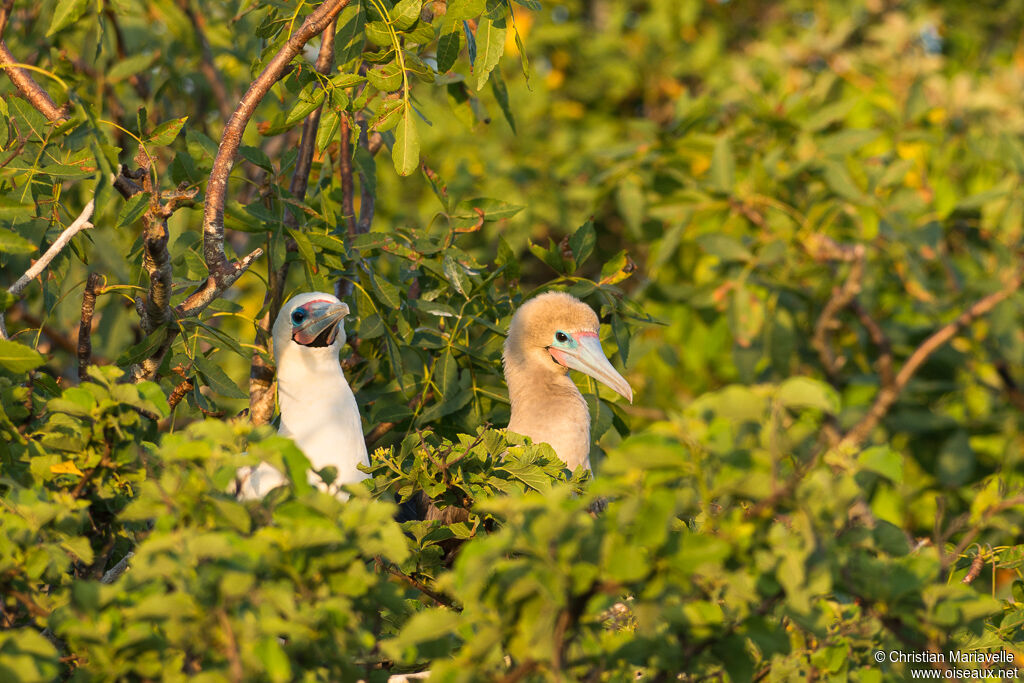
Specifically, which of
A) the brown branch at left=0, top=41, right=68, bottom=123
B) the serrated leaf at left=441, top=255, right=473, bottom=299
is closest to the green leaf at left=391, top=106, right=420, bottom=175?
the serrated leaf at left=441, top=255, right=473, bottom=299

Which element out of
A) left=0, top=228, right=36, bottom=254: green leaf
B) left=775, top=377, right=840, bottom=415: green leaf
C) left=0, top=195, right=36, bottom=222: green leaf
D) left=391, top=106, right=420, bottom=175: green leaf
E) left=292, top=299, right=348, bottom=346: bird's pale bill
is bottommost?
left=775, top=377, right=840, bottom=415: green leaf

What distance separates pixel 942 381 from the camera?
692 centimetres

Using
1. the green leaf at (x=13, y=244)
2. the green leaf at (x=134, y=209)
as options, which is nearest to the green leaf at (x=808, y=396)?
the green leaf at (x=13, y=244)

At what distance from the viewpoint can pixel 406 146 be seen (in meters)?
3.07

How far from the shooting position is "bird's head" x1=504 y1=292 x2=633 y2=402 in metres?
4.02

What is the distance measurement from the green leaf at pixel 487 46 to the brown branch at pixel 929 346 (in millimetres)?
3821

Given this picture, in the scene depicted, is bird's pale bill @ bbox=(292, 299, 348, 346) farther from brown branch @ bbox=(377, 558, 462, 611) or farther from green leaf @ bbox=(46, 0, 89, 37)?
green leaf @ bbox=(46, 0, 89, 37)

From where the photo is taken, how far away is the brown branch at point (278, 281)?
363 centimetres

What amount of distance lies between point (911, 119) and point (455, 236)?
14.4 feet

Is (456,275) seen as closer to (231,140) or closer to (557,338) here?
(557,338)

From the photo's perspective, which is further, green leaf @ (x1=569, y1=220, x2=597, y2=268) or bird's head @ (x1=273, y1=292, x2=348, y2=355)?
green leaf @ (x1=569, y1=220, x2=597, y2=268)

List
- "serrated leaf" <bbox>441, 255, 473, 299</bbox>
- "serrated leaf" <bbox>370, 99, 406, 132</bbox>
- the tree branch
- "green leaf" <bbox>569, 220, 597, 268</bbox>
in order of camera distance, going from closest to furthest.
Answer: the tree branch < "serrated leaf" <bbox>370, 99, 406, 132</bbox> < "serrated leaf" <bbox>441, 255, 473, 299</bbox> < "green leaf" <bbox>569, 220, 597, 268</bbox>

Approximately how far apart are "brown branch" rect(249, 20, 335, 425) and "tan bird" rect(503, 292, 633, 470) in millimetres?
944

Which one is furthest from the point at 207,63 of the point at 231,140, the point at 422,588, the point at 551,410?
the point at 422,588
